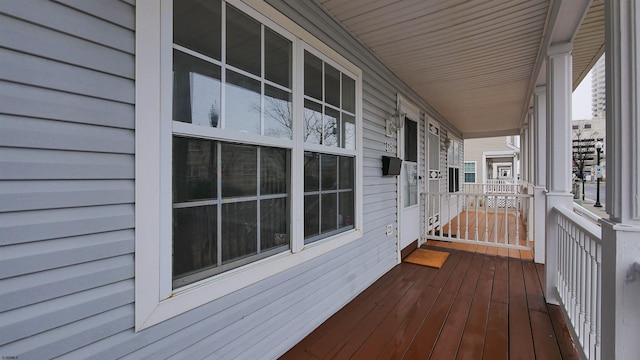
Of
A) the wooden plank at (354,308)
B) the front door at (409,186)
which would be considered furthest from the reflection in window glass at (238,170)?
the front door at (409,186)

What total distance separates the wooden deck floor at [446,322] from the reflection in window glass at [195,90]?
1.67 m

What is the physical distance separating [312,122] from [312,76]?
15.4 inches

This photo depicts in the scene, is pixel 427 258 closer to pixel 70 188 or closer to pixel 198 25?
pixel 198 25

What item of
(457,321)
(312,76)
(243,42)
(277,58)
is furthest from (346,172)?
(457,321)

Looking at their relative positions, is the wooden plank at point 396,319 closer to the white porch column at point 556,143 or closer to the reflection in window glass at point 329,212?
the reflection in window glass at point 329,212

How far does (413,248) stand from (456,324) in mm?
2243

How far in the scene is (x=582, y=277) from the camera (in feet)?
6.13

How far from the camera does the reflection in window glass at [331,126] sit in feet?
8.07

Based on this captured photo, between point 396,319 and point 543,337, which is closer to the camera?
point 543,337

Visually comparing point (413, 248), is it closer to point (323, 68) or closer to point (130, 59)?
point (323, 68)

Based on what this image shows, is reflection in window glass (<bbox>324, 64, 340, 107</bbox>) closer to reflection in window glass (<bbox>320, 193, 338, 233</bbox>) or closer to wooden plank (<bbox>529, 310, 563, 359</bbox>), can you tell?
reflection in window glass (<bbox>320, 193, 338, 233</bbox>)

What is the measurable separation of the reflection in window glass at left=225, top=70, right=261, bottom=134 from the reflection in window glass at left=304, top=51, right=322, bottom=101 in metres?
0.59

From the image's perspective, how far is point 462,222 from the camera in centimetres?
746

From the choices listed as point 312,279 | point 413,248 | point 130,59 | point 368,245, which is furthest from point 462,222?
point 130,59
